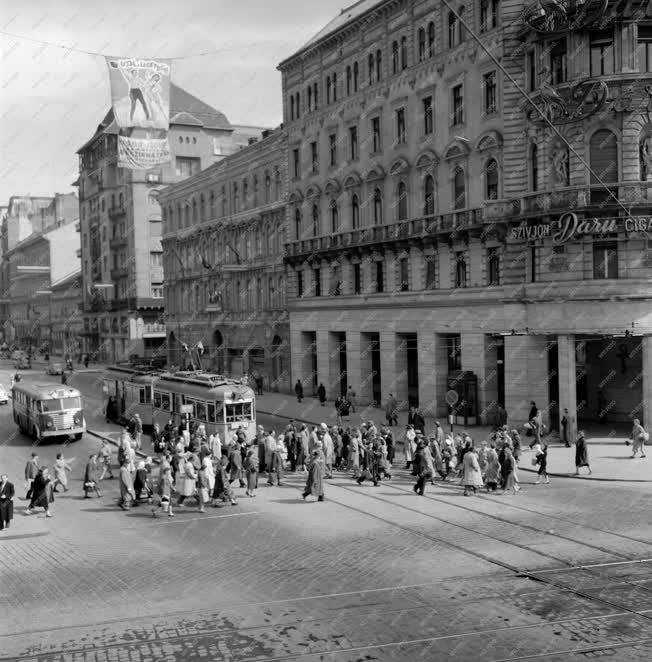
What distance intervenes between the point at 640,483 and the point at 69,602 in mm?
18485

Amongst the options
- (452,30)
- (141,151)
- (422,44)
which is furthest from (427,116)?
(141,151)

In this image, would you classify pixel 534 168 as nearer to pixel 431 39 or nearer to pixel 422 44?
pixel 431 39

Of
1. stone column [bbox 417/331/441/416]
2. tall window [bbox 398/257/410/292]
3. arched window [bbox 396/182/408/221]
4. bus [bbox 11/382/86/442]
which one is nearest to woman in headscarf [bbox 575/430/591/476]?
stone column [bbox 417/331/441/416]

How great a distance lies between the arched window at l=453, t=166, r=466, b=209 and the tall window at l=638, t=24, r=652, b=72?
975 centimetres

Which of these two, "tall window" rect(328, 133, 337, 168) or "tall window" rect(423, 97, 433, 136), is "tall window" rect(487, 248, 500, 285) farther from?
"tall window" rect(328, 133, 337, 168)

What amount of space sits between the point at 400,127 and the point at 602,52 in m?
13.5

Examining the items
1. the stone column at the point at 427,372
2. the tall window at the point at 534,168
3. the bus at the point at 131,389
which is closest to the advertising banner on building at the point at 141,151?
the bus at the point at 131,389

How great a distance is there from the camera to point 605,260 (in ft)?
120

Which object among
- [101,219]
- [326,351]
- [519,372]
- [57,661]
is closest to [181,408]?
[519,372]

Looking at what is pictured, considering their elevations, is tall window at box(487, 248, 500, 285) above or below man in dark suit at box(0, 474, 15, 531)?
above

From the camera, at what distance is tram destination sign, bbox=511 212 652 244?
116 ft

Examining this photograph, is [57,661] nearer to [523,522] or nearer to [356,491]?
[523,522]

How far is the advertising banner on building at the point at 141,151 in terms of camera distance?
26516 mm

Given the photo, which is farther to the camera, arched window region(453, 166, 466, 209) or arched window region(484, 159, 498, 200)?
arched window region(453, 166, 466, 209)
